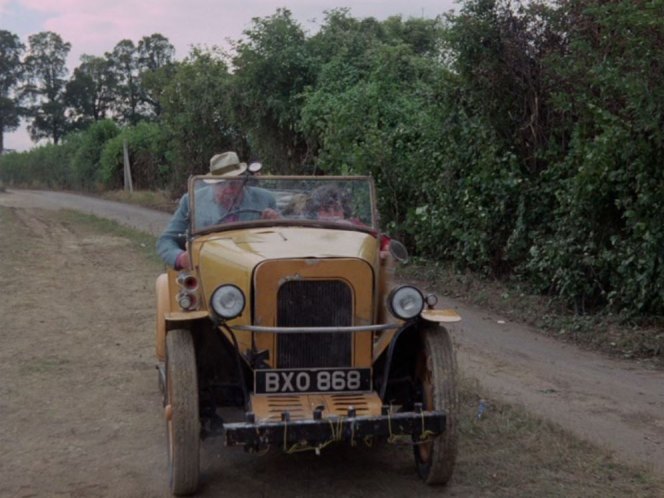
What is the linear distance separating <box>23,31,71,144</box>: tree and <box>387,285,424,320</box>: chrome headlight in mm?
69210

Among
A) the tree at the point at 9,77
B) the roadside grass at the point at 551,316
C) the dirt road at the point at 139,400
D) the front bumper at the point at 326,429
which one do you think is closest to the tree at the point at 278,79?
the roadside grass at the point at 551,316

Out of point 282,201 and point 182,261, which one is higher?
point 282,201

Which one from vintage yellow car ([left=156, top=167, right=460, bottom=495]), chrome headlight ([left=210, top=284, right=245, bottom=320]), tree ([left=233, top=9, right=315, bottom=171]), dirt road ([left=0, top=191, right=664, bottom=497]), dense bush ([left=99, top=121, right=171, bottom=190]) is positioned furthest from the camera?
dense bush ([left=99, top=121, right=171, bottom=190])

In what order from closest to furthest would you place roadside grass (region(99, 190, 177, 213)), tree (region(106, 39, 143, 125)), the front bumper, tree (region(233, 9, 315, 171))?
1. the front bumper
2. tree (region(233, 9, 315, 171))
3. roadside grass (region(99, 190, 177, 213))
4. tree (region(106, 39, 143, 125))

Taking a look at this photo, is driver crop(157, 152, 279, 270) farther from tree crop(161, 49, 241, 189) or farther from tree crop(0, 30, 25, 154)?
tree crop(0, 30, 25, 154)

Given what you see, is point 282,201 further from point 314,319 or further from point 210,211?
point 314,319

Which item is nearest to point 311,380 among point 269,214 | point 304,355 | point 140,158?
point 304,355

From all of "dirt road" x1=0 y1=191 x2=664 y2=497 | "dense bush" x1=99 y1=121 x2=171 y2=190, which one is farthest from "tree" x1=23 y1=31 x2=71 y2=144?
"dirt road" x1=0 y1=191 x2=664 y2=497

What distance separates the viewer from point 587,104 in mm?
8859

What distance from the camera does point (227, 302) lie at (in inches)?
182

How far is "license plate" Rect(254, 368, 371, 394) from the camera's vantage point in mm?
4750

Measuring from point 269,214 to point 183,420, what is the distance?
5.72 feet

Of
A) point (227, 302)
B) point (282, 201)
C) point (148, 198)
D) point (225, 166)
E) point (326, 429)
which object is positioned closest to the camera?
point (326, 429)

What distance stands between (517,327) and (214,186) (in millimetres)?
4849
